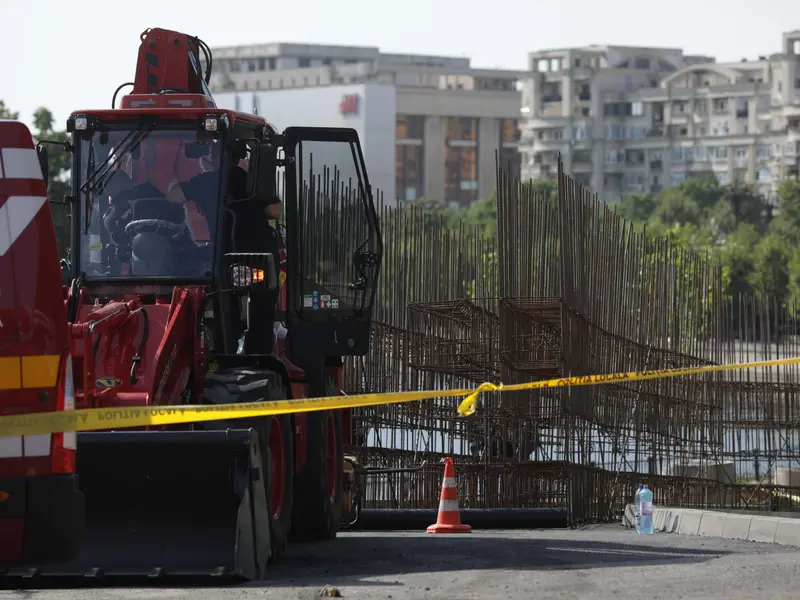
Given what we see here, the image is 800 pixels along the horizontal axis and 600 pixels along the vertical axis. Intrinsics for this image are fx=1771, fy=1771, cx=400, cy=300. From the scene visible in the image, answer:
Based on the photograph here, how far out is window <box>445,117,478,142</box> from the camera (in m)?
174

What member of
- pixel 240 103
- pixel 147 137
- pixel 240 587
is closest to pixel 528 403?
pixel 147 137

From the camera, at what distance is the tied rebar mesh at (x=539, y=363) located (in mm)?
18672

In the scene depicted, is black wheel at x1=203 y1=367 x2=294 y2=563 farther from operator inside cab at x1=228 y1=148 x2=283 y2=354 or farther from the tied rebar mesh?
the tied rebar mesh

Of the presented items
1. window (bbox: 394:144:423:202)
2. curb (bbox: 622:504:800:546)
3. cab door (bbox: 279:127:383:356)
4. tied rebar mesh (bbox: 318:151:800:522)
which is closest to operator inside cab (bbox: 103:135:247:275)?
cab door (bbox: 279:127:383:356)

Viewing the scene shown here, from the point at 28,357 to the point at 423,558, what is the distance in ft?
14.7

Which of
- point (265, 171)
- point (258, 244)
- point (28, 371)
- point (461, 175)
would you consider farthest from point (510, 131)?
point (28, 371)

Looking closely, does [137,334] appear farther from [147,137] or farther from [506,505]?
[506,505]

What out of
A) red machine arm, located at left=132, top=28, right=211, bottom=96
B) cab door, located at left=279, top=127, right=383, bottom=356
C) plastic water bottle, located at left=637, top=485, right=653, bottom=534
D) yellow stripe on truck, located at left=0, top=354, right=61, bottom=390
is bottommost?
plastic water bottle, located at left=637, top=485, right=653, bottom=534

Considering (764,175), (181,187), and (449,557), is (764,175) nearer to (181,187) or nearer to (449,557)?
(449,557)

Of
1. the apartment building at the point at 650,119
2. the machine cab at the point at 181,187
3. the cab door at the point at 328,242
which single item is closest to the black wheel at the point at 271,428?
the machine cab at the point at 181,187

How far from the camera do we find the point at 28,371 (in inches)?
315

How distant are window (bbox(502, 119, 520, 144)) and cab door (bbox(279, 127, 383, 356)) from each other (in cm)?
16971

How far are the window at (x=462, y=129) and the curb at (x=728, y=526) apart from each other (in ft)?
523

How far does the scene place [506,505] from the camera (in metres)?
18.9
